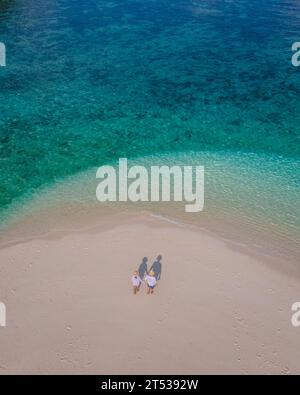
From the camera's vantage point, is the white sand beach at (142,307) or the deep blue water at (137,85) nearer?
the white sand beach at (142,307)

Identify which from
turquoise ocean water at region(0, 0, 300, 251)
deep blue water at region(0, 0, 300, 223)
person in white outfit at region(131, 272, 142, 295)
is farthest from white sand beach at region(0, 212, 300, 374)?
deep blue water at region(0, 0, 300, 223)

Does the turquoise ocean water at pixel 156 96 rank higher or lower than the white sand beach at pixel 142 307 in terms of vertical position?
higher

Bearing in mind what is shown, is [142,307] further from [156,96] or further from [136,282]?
[156,96]

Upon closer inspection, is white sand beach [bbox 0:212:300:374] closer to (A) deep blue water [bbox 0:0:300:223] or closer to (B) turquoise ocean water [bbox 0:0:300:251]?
(B) turquoise ocean water [bbox 0:0:300:251]

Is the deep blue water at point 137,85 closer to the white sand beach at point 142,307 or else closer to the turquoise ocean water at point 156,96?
the turquoise ocean water at point 156,96

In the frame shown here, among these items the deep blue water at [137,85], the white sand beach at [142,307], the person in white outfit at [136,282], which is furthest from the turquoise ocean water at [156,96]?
the person in white outfit at [136,282]

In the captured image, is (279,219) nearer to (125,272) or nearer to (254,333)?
(254,333)

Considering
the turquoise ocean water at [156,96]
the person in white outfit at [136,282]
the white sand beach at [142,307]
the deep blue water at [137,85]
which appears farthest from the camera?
the deep blue water at [137,85]
